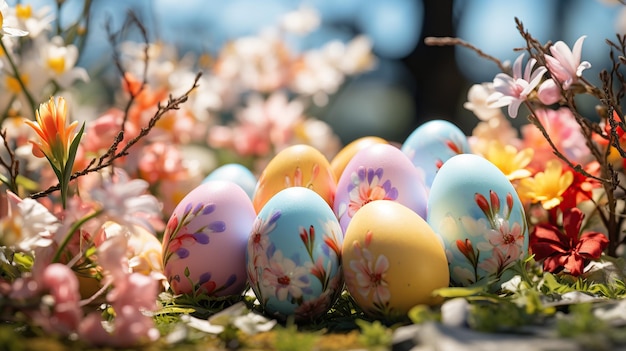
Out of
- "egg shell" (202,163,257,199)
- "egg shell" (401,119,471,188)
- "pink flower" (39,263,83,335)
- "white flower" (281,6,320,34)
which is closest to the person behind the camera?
"pink flower" (39,263,83,335)

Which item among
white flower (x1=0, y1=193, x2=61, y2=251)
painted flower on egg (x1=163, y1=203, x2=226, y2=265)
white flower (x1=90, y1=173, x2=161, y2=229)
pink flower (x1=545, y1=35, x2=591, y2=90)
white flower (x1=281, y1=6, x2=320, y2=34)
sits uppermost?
white flower (x1=281, y1=6, x2=320, y2=34)

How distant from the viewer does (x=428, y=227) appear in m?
0.91

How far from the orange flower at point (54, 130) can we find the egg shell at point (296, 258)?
0.95 feet

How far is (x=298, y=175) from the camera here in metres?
1.07

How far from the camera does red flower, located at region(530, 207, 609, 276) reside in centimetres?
106

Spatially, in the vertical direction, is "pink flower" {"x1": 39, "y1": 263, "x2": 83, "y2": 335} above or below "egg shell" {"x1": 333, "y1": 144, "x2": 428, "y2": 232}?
below

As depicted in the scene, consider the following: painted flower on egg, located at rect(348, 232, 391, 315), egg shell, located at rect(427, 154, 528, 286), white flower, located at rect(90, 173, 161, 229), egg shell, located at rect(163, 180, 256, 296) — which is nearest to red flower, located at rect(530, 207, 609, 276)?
egg shell, located at rect(427, 154, 528, 286)

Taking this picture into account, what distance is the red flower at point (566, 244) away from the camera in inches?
41.9

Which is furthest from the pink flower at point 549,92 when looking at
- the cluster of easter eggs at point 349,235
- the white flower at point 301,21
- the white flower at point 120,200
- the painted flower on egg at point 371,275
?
the white flower at point 301,21

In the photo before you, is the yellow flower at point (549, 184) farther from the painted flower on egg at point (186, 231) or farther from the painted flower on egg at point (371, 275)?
the painted flower on egg at point (186, 231)

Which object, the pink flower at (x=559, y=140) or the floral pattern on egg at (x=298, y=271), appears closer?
the floral pattern on egg at (x=298, y=271)

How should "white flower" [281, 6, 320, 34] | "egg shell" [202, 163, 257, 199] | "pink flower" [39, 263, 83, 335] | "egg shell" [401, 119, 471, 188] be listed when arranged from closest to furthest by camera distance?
"pink flower" [39, 263, 83, 335]
"egg shell" [401, 119, 471, 188]
"egg shell" [202, 163, 257, 199]
"white flower" [281, 6, 320, 34]

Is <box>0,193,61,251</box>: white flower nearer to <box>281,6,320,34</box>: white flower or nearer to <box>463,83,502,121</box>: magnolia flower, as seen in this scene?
<box>463,83,502,121</box>: magnolia flower

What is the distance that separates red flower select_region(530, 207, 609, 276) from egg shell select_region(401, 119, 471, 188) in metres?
0.20
